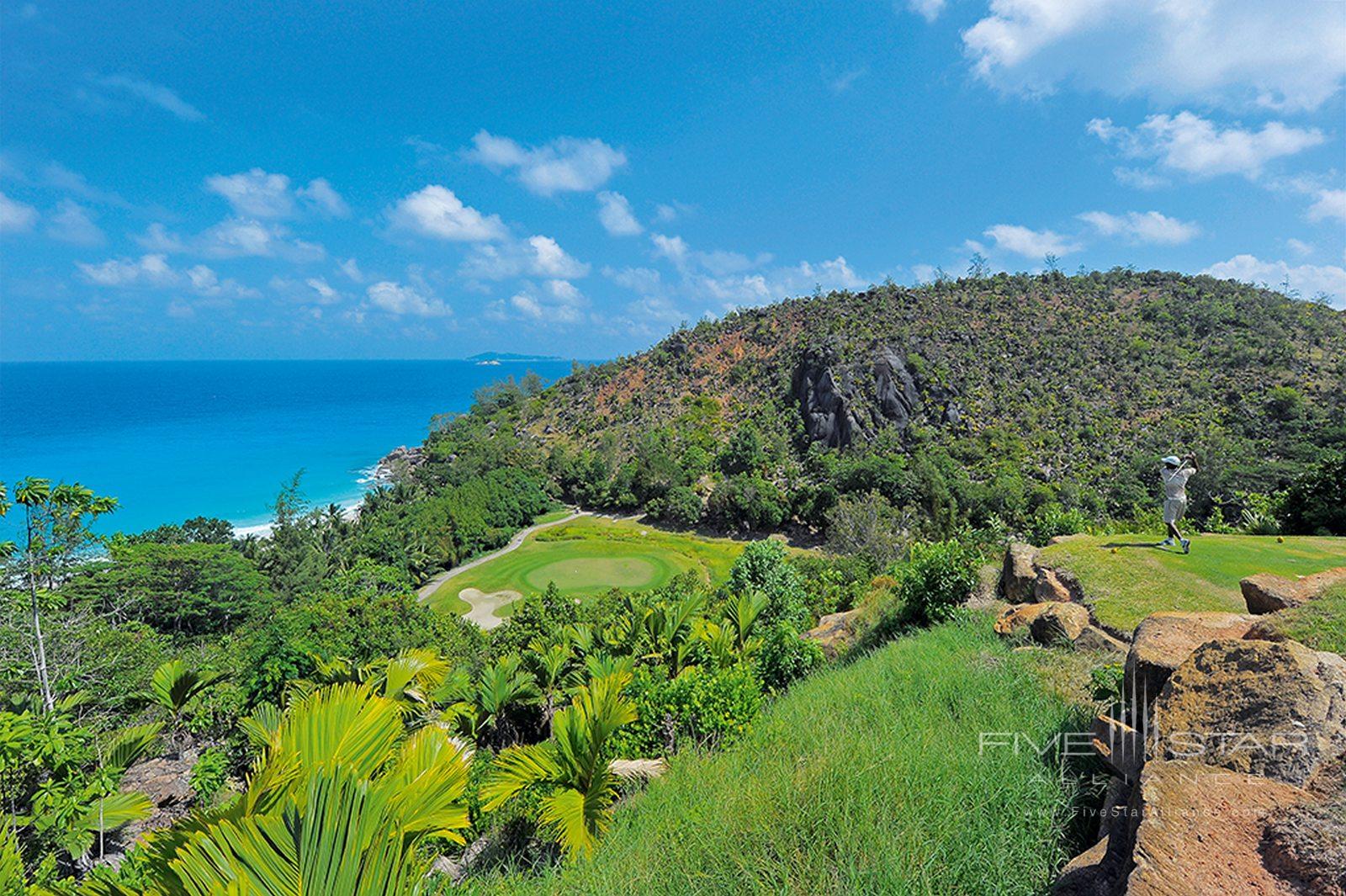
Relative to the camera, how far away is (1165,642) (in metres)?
3.73

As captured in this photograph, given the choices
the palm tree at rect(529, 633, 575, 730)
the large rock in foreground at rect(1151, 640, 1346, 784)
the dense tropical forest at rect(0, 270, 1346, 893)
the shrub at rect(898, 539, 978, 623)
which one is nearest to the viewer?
the large rock in foreground at rect(1151, 640, 1346, 784)

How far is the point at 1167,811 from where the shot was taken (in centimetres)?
231

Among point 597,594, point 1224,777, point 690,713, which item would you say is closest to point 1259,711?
point 1224,777

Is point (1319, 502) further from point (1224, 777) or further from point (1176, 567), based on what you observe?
point (1224, 777)

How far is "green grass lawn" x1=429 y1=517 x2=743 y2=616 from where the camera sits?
103ft

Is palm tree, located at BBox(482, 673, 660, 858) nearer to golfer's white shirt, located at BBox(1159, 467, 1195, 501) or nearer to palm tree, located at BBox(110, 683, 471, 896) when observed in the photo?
palm tree, located at BBox(110, 683, 471, 896)

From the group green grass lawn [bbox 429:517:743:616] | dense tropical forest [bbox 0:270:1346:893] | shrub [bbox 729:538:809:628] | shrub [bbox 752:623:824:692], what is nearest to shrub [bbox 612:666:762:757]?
dense tropical forest [bbox 0:270:1346:893]

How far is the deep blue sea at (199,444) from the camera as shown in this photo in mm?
56219

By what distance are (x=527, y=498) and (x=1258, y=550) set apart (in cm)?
4386

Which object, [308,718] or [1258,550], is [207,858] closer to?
[308,718]

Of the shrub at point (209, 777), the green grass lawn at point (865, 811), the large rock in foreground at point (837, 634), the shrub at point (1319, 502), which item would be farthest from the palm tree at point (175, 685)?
the shrub at point (1319, 502)

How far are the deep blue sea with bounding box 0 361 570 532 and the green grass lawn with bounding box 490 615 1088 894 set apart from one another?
147 ft

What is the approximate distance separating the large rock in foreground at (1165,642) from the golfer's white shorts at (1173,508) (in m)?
4.51

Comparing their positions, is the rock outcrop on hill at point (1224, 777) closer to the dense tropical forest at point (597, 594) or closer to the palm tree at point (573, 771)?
the dense tropical forest at point (597, 594)
